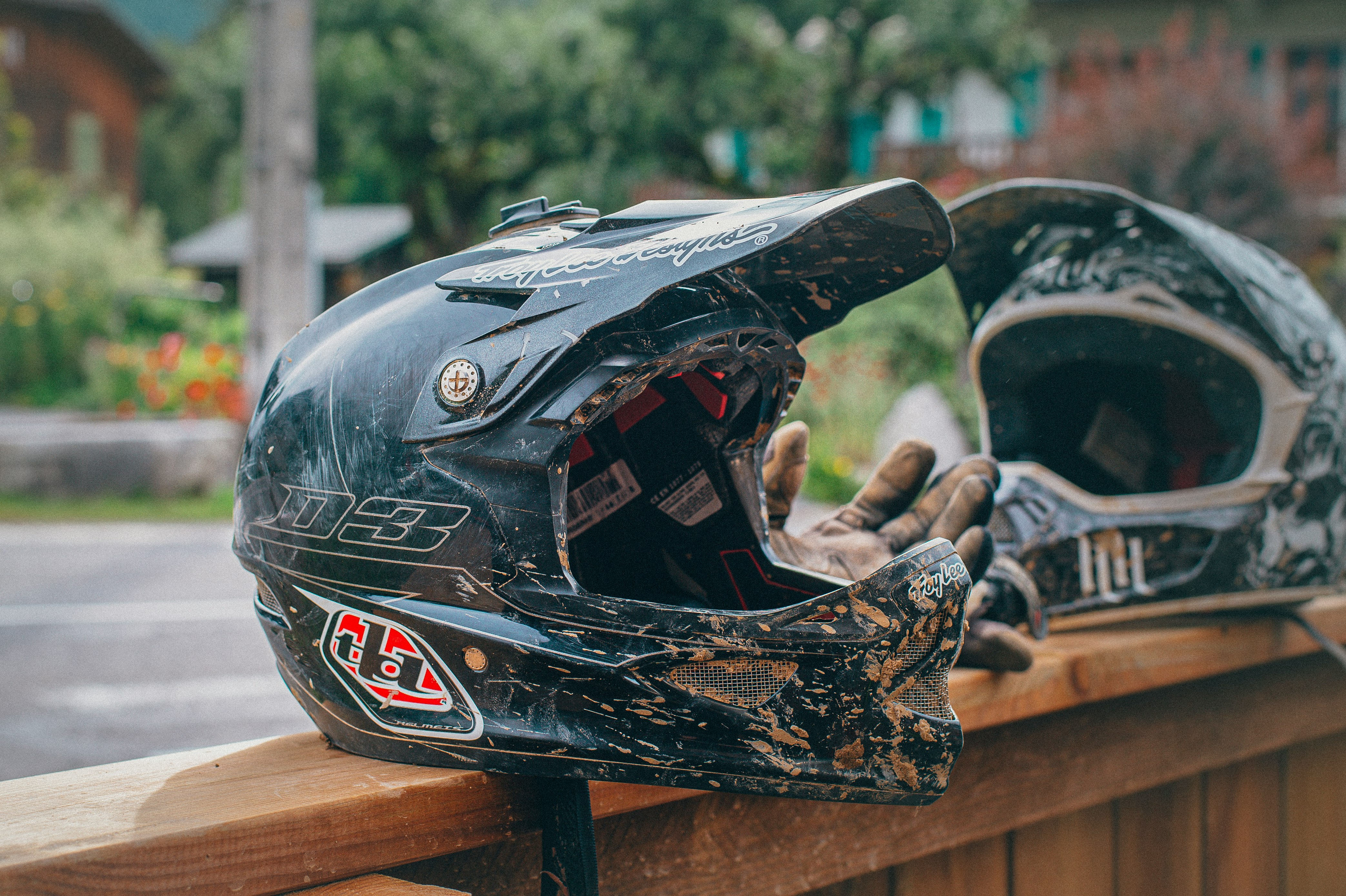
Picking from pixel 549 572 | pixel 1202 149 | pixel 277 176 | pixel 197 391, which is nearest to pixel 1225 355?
pixel 549 572

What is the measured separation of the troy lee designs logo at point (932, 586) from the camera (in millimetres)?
1018

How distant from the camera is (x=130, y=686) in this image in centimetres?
416

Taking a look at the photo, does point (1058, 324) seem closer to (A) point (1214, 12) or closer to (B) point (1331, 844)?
(B) point (1331, 844)

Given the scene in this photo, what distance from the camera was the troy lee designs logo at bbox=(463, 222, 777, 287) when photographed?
925 mm

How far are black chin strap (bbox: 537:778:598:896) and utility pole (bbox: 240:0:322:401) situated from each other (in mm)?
7347

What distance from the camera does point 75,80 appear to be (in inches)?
1105

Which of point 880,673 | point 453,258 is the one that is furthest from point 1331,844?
point 453,258

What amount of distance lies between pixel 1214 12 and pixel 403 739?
18.0 m

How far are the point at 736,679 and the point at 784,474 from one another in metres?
0.56

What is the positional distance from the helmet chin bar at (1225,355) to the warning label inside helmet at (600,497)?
0.78 metres

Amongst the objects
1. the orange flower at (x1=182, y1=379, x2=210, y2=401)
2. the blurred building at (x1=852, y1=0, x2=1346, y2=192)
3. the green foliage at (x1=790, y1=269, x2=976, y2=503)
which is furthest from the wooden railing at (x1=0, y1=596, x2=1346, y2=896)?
the blurred building at (x1=852, y1=0, x2=1346, y2=192)

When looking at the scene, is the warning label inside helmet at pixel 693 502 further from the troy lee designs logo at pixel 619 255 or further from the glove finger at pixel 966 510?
the troy lee designs logo at pixel 619 255

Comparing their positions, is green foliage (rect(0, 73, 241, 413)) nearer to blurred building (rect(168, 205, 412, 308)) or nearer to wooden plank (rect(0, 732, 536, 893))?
blurred building (rect(168, 205, 412, 308))

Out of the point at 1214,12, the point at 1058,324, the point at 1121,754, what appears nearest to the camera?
the point at 1121,754
